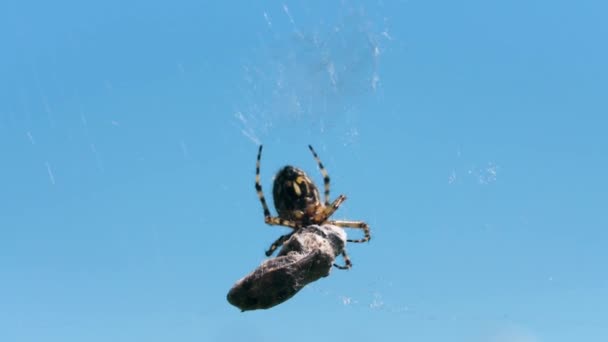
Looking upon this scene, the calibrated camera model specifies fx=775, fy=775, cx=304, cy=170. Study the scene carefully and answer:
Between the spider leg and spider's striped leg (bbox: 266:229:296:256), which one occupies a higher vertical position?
the spider leg

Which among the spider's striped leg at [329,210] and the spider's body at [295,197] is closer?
the spider's body at [295,197]

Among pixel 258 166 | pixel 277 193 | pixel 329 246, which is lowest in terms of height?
pixel 329 246

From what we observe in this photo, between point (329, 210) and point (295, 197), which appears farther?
point (329, 210)

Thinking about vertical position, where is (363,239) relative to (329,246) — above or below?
above

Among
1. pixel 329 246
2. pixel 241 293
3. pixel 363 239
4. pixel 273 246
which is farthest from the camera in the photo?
pixel 363 239

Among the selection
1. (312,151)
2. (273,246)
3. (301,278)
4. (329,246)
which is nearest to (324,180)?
(312,151)

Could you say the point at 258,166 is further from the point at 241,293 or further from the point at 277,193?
the point at 241,293

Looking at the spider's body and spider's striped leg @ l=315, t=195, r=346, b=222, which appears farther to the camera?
spider's striped leg @ l=315, t=195, r=346, b=222

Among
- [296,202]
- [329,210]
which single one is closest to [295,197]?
[296,202]

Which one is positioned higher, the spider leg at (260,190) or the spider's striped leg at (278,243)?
the spider leg at (260,190)

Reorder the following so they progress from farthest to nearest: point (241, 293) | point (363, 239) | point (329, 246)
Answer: point (363, 239), point (329, 246), point (241, 293)

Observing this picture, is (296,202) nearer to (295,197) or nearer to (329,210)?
(295,197)
